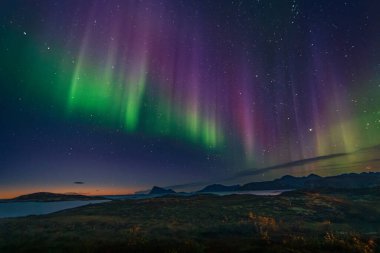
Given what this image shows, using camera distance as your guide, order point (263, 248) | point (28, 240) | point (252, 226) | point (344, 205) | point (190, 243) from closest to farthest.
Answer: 1. point (263, 248)
2. point (190, 243)
3. point (28, 240)
4. point (252, 226)
5. point (344, 205)

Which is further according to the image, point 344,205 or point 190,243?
point 344,205

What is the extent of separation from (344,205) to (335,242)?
56.5 m

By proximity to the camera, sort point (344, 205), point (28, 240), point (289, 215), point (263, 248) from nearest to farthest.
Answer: point (263, 248)
point (28, 240)
point (289, 215)
point (344, 205)

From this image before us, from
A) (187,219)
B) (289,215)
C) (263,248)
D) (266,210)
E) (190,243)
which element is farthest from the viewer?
(266,210)

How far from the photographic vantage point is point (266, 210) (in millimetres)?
66812

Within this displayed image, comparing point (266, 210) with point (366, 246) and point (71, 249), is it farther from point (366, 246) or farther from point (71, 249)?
point (71, 249)

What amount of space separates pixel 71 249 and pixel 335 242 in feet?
73.8

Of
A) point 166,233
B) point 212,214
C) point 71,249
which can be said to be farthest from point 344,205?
point 71,249

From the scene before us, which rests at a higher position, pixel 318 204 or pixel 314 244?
pixel 318 204

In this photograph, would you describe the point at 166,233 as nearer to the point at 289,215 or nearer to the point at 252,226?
the point at 252,226

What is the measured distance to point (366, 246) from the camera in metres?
24.3

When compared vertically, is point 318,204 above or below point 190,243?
above

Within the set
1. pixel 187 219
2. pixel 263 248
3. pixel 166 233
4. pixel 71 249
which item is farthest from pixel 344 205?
pixel 71 249

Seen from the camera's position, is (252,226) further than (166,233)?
Yes
